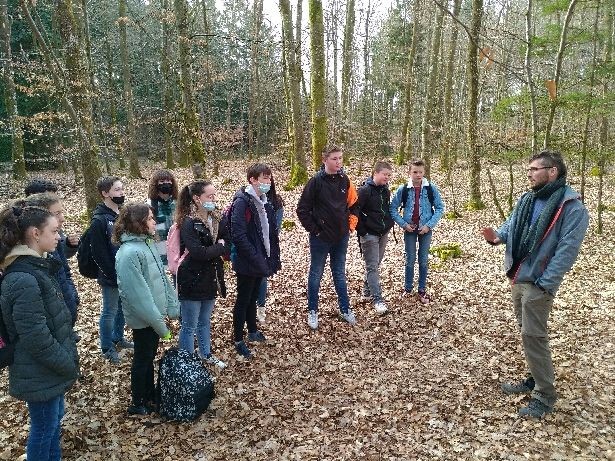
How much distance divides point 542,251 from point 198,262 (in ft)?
11.1

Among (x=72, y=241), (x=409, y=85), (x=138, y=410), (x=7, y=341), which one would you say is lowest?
(x=138, y=410)

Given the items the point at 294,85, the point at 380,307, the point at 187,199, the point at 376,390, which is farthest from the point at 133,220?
the point at 294,85

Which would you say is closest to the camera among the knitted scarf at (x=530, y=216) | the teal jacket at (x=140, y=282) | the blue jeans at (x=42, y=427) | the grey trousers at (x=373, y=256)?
the blue jeans at (x=42, y=427)

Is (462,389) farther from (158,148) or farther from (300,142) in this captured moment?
(158,148)

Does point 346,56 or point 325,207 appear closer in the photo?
point 325,207

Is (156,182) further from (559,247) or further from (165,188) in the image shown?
(559,247)

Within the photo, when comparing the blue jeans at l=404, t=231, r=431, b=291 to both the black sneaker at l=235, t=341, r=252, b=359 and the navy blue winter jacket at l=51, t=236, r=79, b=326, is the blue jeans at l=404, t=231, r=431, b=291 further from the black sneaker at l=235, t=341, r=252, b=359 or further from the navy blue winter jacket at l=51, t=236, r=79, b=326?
the navy blue winter jacket at l=51, t=236, r=79, b=326

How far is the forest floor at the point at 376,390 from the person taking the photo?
3828 mm

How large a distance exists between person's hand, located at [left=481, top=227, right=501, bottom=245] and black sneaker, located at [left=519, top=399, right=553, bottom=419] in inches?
62.8

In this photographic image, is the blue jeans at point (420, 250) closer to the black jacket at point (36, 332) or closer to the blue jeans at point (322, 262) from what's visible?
the blue jeans at point (322, 262)

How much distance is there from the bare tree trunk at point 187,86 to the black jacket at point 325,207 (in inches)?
163

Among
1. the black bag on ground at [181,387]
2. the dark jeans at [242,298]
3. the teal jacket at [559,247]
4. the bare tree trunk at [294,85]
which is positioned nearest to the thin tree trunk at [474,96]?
the bare tree trunk at [294,85]

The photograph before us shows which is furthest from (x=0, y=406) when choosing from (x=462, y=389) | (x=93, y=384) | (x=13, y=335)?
(x=462, y=389)

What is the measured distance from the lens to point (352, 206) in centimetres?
614
